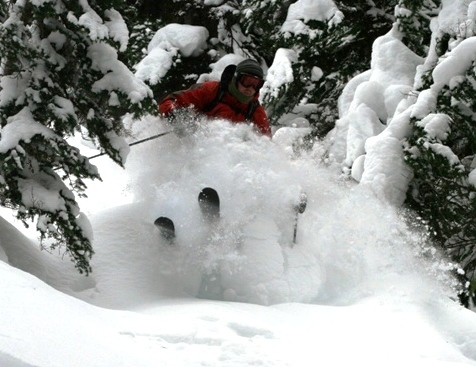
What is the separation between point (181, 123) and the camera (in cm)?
804

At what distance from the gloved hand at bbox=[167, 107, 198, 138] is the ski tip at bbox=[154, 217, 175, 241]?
1.21m

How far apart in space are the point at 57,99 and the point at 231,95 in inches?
122

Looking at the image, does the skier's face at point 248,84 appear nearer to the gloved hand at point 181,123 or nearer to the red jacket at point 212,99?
the red jacket at point 212,99

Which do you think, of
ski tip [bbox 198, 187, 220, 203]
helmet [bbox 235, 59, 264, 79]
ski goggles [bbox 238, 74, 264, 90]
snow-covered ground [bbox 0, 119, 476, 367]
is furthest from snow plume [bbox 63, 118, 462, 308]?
helmet [bbox 235, 59, 264, 79]

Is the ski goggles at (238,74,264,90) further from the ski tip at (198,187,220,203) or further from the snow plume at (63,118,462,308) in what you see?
the ski tip at (198,187,220,203)

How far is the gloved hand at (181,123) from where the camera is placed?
315 inches

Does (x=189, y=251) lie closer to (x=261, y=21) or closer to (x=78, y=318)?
(x=78, y=318)

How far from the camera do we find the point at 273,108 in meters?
11.3

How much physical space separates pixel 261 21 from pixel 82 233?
21.7ft

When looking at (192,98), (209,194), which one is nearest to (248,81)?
(192,98)

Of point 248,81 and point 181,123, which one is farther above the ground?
point 248,81

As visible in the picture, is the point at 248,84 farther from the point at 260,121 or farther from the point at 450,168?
the point at 450,168

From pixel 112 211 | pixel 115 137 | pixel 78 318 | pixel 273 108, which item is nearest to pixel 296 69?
pixel 273 108

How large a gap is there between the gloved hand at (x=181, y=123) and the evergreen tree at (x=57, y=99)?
5.98 ft
